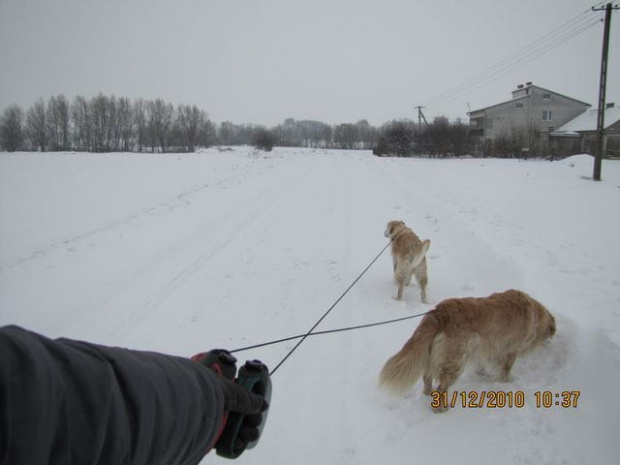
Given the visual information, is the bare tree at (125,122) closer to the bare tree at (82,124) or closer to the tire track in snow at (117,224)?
the bare tree at (82,124)

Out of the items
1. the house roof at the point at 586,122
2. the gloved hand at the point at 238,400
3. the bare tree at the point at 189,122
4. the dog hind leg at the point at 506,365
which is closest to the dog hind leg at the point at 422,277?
the dog hind leg at the point at 506,365

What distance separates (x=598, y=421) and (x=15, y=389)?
3.95m

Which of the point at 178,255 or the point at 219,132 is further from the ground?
Answer: the point at 219,132

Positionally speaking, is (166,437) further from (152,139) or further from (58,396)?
(152,139)

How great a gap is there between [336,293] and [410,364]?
109 inches

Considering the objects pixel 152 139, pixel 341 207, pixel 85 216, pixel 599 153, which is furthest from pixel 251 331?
pixel 152 139

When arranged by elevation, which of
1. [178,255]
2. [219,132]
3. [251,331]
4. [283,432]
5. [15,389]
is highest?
[219,132]

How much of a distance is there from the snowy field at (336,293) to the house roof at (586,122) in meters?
40.2

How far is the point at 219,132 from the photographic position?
4811 inches

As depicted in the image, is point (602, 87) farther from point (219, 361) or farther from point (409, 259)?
point (219, 361)

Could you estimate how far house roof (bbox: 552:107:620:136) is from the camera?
41.4 metres

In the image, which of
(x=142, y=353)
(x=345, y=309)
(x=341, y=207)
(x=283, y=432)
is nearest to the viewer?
(x=142, y=353)

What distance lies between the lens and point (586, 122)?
1724 inches

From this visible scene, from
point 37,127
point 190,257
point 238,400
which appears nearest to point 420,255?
point 238,400
